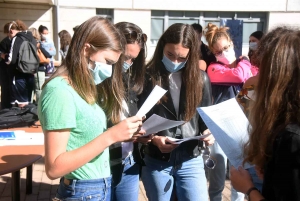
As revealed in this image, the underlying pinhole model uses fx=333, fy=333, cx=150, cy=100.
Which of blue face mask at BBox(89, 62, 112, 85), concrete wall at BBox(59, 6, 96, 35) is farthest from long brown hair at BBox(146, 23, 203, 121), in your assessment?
concrete wall at BBox(59, 6, 96, 35)

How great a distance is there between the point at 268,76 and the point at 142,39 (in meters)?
1.14

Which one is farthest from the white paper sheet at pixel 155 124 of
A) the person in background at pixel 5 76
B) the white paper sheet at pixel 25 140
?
the person in background at pixel 5 76

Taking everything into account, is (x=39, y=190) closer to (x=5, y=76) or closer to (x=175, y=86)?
(x=175, y=86)

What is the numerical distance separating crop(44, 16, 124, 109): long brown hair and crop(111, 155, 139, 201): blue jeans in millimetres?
629

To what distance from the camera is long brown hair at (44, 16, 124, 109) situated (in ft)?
4.66

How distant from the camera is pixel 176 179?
6.65 feet

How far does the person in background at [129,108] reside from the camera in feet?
6.05

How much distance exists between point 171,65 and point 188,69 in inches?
4.4

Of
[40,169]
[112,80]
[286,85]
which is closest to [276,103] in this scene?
[286,85]

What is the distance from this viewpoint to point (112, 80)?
5.74ft

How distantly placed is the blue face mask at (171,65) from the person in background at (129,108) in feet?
0.48

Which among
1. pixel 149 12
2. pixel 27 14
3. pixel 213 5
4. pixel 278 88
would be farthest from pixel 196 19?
pixel 278 88

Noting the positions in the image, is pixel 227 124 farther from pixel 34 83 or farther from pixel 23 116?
pixel 34 83

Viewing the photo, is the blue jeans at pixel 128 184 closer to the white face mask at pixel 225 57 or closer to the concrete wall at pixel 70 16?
the white face mask at pixel 225 57
